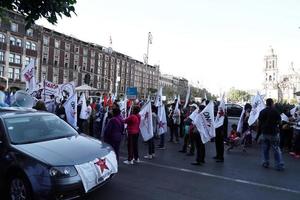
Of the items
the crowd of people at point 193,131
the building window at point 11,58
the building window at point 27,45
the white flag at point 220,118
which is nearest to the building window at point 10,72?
the building window at point 11,58

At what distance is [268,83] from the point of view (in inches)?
4801

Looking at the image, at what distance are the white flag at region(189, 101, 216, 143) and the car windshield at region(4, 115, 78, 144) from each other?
4394 mm

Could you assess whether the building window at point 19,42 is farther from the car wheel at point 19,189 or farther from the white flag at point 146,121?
the car wheel at point 19,189

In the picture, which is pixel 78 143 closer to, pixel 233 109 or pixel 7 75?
pixel 233 109

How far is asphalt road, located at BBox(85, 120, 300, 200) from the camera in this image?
6590 millimetres

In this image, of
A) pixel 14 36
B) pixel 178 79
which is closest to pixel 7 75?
pixel 14 36

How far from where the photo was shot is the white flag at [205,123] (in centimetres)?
1007

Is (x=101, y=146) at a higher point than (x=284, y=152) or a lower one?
higher

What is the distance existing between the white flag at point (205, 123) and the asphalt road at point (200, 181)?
0.84 m

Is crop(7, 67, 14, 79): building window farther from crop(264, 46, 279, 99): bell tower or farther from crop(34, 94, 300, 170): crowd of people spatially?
crop(264, 46, 279, 99): bell tower

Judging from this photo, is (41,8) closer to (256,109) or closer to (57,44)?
(256,109)

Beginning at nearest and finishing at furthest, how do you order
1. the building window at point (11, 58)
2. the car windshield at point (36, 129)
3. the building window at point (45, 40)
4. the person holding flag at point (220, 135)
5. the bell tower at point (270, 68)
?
the car windshield at point (36, 129) → the person holding flag at point (220, 135) → the building window at point (11, 58) → the building window at point (45, 40) → the bell tower at point (270, 68)

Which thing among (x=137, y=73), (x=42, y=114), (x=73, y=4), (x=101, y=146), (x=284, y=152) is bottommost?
(x=284, y=152)

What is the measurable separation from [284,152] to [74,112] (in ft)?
27.0
